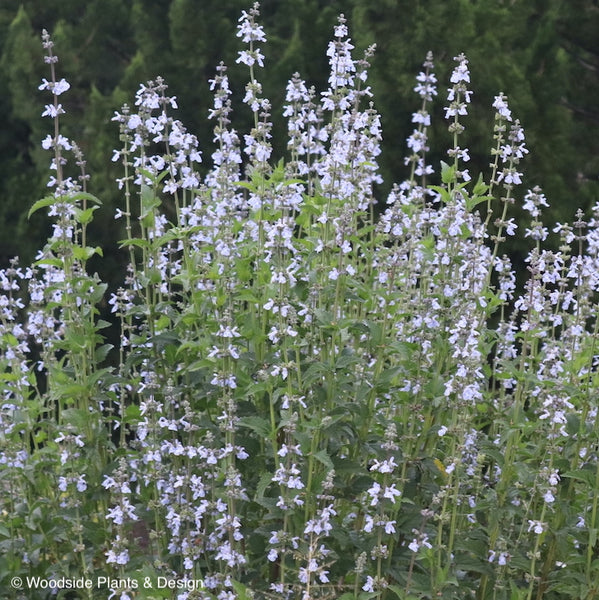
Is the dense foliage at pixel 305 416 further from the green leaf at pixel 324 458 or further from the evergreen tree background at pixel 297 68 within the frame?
the evergreen tree background at pixel 297 68

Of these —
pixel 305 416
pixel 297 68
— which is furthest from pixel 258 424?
pixel 297 68

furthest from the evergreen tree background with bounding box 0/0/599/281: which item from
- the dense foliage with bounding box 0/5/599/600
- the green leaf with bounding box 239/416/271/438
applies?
→ the green leaf with bounding box 239/416/271/438

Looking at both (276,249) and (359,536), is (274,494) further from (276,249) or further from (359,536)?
(276,249)

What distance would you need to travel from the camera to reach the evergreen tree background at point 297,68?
8.30m

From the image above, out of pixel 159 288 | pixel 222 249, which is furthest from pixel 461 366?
pixel 159 288

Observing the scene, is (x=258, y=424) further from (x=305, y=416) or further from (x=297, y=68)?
(x=297, y=68)

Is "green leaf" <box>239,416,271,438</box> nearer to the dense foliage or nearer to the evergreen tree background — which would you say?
the dense foliage

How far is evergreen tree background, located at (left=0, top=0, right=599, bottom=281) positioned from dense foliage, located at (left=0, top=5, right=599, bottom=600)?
346cm

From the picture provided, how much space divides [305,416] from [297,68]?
5.62 metres

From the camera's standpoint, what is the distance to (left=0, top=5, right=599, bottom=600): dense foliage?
4.05 metres

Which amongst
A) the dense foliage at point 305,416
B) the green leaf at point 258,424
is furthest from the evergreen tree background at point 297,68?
the green leaf at point 258,424

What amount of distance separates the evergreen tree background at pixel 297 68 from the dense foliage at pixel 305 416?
11.3ft

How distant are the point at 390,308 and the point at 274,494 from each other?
36.2 inches

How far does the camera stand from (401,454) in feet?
13.8
